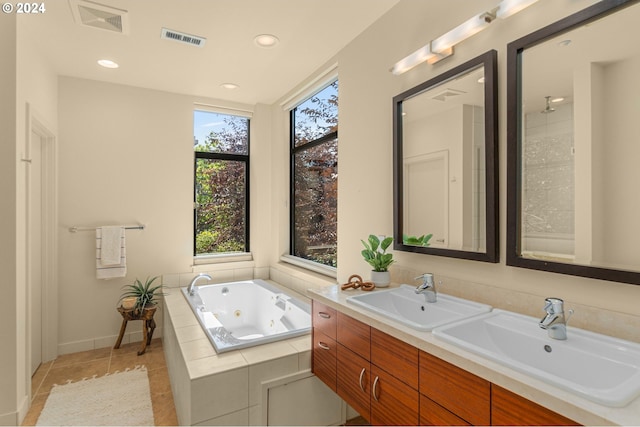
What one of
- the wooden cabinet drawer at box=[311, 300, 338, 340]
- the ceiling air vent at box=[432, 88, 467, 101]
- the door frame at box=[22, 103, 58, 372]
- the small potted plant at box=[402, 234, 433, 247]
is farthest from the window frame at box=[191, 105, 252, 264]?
the ceiling air vent at box=[432, 88, 467, 101]

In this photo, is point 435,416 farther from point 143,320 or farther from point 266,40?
point 143,320

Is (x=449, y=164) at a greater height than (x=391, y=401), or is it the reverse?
(x=449, y=164)

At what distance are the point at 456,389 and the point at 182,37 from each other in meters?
2.69

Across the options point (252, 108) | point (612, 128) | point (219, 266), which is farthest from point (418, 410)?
point (252, 108)

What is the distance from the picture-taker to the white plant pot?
2.01 m

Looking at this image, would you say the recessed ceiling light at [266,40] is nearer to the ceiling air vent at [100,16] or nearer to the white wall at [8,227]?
the ceiling air vent at [100,16]

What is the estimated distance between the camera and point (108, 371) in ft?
9.16

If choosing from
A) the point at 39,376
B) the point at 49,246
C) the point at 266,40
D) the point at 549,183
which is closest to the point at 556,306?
the point at 549,183

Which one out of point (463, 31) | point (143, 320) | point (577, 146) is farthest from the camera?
point (143, 320)

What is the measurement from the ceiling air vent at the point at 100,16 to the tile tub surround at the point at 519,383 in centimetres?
238

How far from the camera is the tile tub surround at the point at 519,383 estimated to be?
77cm

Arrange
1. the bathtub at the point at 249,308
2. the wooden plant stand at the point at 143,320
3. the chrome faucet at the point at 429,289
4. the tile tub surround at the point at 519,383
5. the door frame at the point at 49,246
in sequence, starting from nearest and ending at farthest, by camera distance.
→ the tile tub surround at the point at 519,383 → the chrome faucet at the point at 429,289 → the bathtub at the point at 249,308 → the door frame at the point at 49,246 → the wooden plant stand at the point at 143,320

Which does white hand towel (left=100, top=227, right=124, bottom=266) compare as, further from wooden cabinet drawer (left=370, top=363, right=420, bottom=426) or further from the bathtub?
wooden cabinet drawer (left=370, top=363, right=420, bottom=426)

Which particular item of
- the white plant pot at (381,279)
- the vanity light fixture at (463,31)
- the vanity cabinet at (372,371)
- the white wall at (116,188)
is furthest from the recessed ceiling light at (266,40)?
the vanity cabinet at (372,371)
